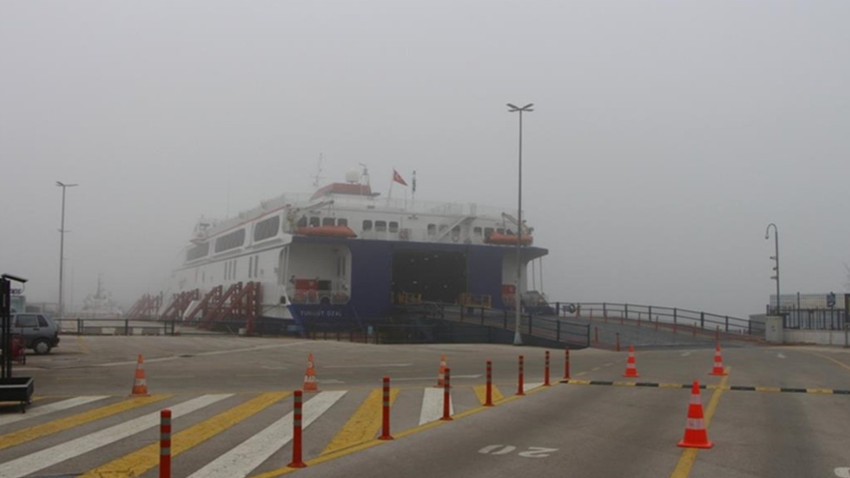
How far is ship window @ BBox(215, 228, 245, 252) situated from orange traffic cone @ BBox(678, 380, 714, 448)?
55.1 meters

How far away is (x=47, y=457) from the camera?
10.2 metres

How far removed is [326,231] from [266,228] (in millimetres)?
7498

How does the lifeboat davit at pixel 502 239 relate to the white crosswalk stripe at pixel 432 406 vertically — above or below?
above

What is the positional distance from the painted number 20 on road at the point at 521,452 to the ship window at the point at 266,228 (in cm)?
4364

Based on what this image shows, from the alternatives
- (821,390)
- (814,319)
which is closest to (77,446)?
(821,390)

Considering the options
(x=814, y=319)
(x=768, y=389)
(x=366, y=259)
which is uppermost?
(x=366, y=259)

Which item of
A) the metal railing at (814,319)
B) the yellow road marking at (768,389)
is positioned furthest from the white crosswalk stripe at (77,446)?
the metal railing at (814,319)

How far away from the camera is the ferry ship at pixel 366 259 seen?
49812 mm

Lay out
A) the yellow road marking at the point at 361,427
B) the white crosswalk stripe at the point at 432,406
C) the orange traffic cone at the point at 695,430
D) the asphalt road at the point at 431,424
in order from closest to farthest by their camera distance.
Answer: the asphalt road at the point at 431,424
the orange traffic cone at the point at 695,430
the yellow road marking at the point at 361,427
the white crosswalk stripe at the point at 432,406

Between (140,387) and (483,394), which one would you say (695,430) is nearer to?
(483,394)

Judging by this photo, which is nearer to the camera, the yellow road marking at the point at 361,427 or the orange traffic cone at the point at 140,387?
the yellow road marking at the point at 361,427

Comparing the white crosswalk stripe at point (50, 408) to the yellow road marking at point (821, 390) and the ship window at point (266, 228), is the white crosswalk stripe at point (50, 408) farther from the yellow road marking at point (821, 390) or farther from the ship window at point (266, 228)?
the ship window at point (266, 228)

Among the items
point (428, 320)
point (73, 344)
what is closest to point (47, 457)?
point (73, 344)

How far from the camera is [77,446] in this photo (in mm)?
10961
